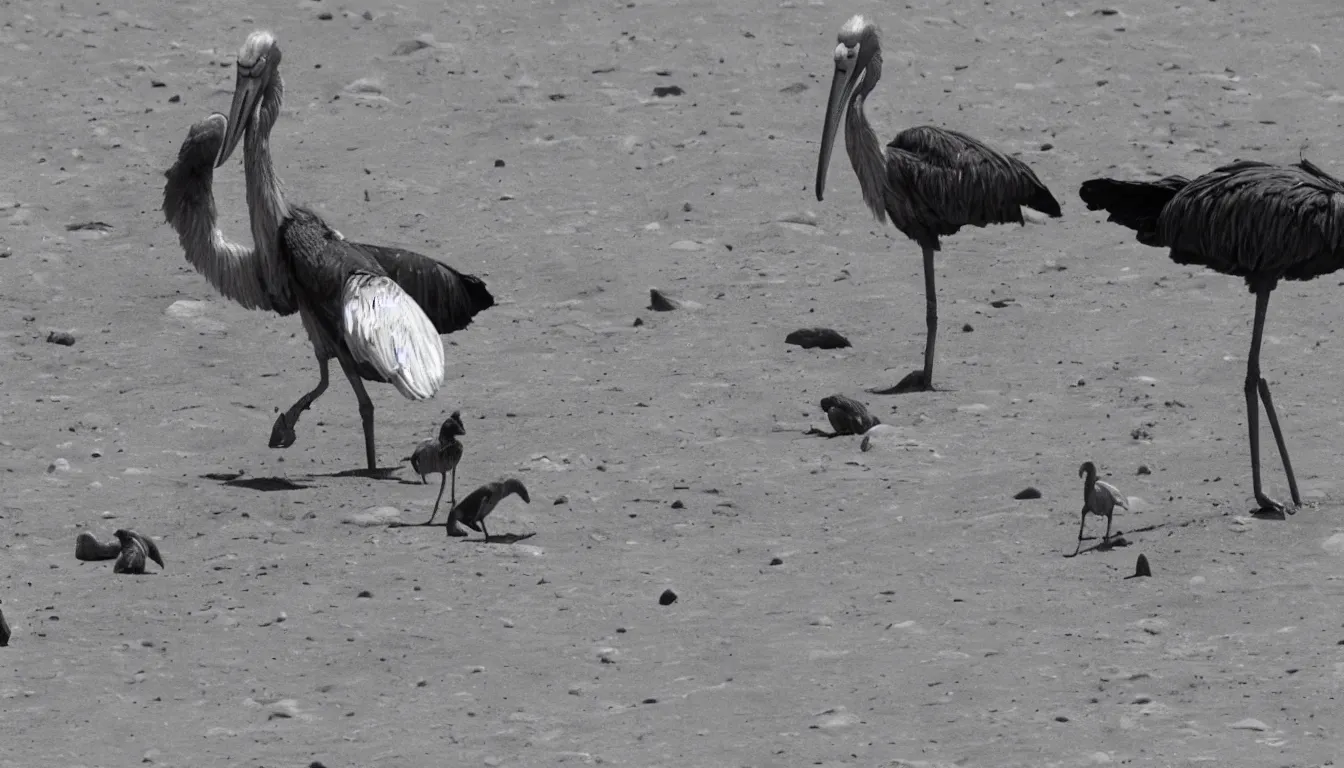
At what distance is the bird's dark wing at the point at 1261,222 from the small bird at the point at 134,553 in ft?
14.4

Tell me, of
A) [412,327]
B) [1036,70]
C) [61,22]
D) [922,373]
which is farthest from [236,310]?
[1036,70]

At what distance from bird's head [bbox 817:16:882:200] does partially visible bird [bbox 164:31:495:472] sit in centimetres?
246

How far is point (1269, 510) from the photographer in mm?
9461

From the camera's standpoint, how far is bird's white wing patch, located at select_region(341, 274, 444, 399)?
10.3 metres

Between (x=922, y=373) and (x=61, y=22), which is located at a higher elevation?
(x=61, y=22)

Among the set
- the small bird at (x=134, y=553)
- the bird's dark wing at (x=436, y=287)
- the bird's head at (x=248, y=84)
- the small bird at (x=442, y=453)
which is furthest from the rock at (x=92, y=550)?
the bird's head at (x=248, y=84)

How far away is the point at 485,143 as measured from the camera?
15.6 metres

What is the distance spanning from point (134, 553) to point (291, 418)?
6.22 ft

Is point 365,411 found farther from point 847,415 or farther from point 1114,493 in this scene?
point 1114,493

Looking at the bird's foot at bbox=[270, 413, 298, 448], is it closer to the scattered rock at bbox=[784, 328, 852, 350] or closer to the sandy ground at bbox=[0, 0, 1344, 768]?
the sandy ground at bbox=[0, 0, 1344, 768]

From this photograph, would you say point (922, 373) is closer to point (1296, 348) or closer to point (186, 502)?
point (1296, 348)

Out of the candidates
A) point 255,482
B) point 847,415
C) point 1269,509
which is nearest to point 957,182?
point 847,415

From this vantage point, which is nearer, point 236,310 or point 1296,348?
point 1296,348

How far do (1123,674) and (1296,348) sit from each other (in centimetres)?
490
